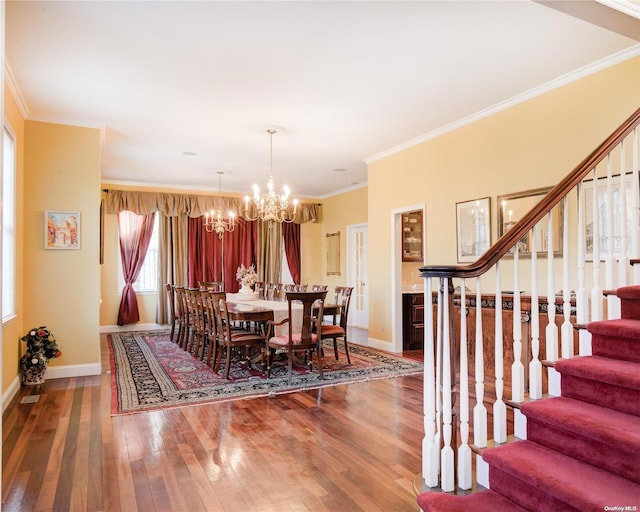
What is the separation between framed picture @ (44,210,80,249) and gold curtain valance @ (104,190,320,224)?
3.47 meters

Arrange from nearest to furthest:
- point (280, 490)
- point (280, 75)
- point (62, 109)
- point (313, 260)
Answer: point (280, 490) < point (280, 75) < point (62, 109) < point (313, 260)

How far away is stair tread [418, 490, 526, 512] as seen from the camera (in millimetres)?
1942

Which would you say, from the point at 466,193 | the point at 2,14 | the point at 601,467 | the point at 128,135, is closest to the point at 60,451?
the point at 2,14

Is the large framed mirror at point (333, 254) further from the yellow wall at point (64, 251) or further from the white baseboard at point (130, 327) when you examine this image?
the yellow wall at point (64, 251)

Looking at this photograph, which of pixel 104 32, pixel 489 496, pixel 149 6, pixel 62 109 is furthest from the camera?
pixel 62 109

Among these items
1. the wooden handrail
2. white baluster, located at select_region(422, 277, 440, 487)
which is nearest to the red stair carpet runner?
white baluster, located at select_region(422, 277, 440, 487)

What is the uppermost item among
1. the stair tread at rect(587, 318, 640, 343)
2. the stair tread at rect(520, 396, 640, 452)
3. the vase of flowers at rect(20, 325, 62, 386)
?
the stair tread at rect(587, 318, 640, 343)

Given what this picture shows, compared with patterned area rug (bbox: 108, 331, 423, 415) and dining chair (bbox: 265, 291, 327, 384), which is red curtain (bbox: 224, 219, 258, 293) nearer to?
patterned area rug (bbox: 108, 331, 423, 415)

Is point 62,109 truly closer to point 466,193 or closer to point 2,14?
point 2,14

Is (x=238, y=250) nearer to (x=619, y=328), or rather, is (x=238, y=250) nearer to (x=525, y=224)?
(x=525, y=224)

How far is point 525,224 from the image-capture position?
7.48 ft

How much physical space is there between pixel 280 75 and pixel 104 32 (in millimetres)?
1391

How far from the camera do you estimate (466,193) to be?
16.6ft

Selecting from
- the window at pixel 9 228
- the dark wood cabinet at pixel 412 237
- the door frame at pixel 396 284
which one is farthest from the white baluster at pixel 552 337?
the dark wood cabinet at pixel 412 237
